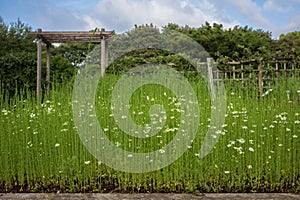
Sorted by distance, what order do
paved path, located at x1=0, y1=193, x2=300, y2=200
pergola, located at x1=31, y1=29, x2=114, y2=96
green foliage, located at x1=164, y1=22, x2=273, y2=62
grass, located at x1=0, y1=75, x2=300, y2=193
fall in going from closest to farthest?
1. paved path, located at x1=0, y1=193, x2=300, y2=200
2. grass, located at x1=0, y1=75, x2=300, y2=193
3. pergola, located at x1=31, y1=29, x2=114, y2=96
4. green foliage, located at x1=164, y1=22, x2=273, y2=62

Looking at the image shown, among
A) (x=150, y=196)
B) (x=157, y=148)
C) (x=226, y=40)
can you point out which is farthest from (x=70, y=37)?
(x=226, y=40)

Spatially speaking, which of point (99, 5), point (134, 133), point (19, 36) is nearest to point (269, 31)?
point (19, 36)

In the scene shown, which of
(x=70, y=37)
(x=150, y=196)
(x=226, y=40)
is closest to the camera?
(x=150, y=196)

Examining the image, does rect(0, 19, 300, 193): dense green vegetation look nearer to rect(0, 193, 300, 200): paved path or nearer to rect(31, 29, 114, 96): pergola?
rect(0, 193, 300, 200): paved path

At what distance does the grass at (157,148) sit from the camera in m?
2.68

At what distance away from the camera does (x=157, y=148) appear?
9.18 feet

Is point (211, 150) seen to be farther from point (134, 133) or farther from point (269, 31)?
point (269, 31)

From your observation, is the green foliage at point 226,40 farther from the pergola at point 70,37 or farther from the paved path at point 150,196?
the paved path at point 150,196

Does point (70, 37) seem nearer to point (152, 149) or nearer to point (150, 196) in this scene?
point (152, 149)

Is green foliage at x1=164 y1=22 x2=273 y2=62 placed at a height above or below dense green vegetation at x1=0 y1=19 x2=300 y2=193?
above

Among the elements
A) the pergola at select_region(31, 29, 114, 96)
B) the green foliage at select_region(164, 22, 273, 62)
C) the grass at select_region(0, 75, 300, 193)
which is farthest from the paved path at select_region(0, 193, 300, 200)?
the green foliage at select_region(164, 22, 273, 62)

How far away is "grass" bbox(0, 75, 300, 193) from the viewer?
2.68m

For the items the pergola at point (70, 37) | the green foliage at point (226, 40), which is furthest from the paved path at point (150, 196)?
the green foliage at point (226, 40)

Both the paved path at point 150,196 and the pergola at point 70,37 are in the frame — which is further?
the pergola at point 70,37
